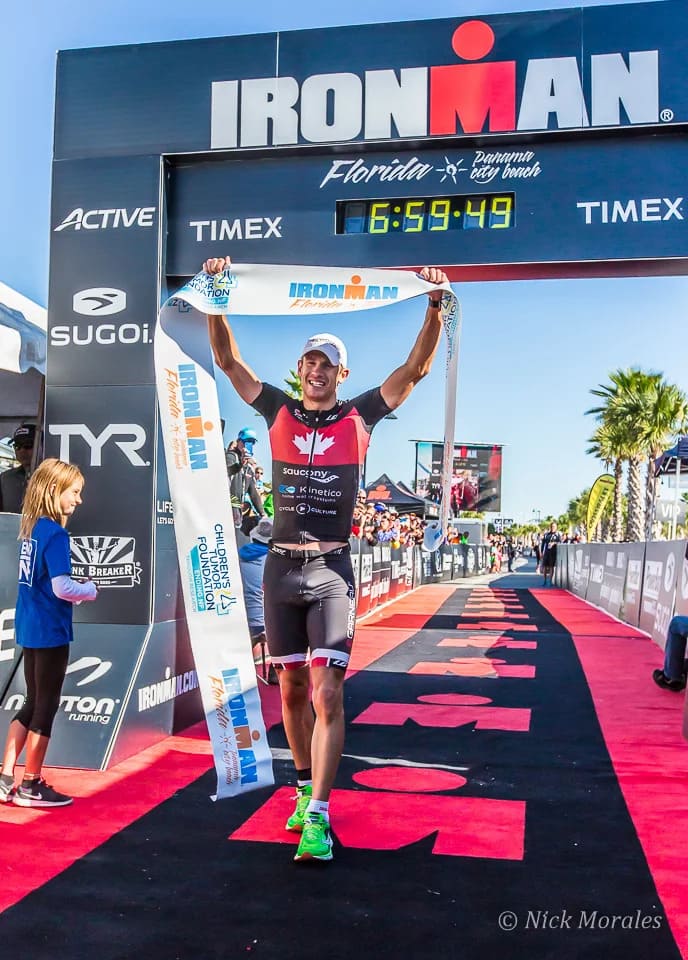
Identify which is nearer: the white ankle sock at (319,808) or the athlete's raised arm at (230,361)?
the white ankle sock at (319,808)

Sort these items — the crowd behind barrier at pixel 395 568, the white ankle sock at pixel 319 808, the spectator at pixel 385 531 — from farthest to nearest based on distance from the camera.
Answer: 1. the spectator at pixel 385 531
2. the crowd behind barrier at pixel 395 568
3. the white ankle sock at pixel 319 808

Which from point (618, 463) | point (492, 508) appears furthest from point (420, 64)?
point (492, 508)

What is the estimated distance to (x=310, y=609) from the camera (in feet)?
12.5

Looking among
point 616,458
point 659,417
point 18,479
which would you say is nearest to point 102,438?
point 18,479

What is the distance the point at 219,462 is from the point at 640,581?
1129cm

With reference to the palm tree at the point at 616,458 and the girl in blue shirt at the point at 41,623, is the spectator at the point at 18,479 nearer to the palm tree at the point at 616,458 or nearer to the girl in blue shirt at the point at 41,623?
the girl in blue shirt at the point at 41,623

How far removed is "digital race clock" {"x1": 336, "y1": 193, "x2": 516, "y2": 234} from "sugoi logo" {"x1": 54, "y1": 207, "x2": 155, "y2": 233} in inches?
48.6

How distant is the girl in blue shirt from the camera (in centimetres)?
418

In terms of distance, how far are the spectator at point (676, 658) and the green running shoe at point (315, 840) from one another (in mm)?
5029

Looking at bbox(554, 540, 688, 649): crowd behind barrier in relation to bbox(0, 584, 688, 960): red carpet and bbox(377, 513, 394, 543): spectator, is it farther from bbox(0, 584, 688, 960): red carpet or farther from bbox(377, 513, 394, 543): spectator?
bbox(377, 513, 394, 543): spectator

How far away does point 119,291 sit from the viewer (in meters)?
5.62

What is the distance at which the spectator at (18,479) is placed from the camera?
21.0ft

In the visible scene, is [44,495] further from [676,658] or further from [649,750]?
[676,658]

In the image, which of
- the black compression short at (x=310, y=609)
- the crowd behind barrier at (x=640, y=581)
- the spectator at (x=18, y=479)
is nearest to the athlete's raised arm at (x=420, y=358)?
the black compression short at (x=310, y=609)
